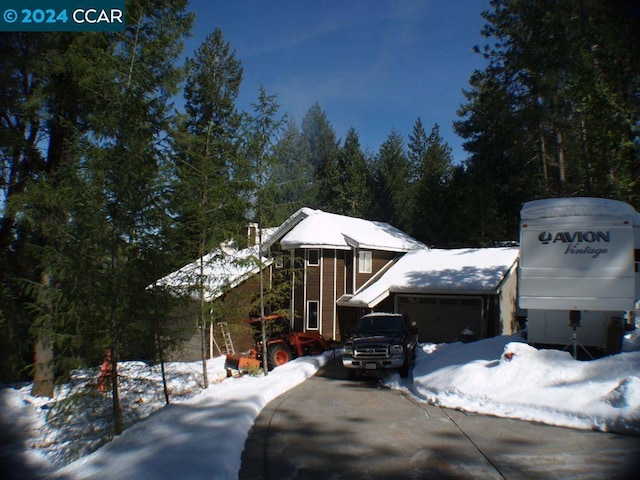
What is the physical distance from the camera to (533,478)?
6.55 metres

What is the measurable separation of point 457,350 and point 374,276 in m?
11.5

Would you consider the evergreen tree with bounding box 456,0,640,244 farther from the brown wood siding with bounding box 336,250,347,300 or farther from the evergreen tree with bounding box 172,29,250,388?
the brown wood siding with bounding box 336,250,347,300

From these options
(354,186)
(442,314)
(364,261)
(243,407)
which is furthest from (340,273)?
(354,186)

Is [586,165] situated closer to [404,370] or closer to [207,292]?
[404,370]

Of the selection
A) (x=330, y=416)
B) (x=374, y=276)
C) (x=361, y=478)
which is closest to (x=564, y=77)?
(x=374, y=276)

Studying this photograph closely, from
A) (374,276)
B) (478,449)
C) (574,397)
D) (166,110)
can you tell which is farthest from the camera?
(374,276)

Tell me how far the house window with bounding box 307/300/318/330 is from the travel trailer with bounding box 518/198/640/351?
516 inches

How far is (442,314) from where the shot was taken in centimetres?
2469

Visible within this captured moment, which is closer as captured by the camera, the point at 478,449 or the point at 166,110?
the point at 478,449

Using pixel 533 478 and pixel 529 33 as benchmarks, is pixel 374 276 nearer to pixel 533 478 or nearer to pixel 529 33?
pixel 529 33

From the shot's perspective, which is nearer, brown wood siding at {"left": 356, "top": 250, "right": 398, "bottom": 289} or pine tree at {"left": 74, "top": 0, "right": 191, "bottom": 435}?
pine tree at {"left": 74, "top": 0, "right": 191, "bottom": 435}

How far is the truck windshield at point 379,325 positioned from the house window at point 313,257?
816cm

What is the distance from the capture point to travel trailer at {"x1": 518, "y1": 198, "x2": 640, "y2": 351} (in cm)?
1212

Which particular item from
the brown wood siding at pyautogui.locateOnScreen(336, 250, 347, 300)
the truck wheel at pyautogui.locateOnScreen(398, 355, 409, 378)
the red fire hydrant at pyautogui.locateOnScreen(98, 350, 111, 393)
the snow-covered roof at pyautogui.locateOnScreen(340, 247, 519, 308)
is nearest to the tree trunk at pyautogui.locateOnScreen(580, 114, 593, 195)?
the snow-covered roof at pyautogui.locateOnScreen(340, 247, 519, 308)
